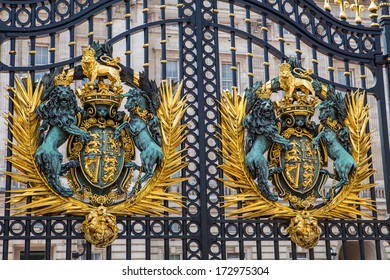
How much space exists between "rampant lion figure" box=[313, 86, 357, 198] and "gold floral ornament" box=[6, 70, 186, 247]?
1975 mm

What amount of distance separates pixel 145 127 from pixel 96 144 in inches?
25.2

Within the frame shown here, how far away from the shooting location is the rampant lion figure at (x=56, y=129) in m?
8.27

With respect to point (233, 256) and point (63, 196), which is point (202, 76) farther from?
point (233, 256)

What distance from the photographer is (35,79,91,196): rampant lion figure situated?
27.1ft

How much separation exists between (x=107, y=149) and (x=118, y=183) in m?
0.43

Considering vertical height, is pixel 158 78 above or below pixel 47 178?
above

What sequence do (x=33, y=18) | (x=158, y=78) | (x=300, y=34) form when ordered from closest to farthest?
1. (x=33, y=18)
2. (x=300, y=34)
3. (x=158, y=78)

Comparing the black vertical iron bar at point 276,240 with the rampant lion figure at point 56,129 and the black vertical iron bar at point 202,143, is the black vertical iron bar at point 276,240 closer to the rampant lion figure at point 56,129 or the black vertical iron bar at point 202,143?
the black vertical iron bar at point 202,143

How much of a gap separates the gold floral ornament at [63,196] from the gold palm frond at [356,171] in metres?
2.03

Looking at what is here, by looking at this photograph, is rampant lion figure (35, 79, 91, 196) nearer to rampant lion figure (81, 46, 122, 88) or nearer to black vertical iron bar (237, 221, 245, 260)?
rampant lion figure (81, 46, 122, 88)

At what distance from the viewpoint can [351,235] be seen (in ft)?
30.5
